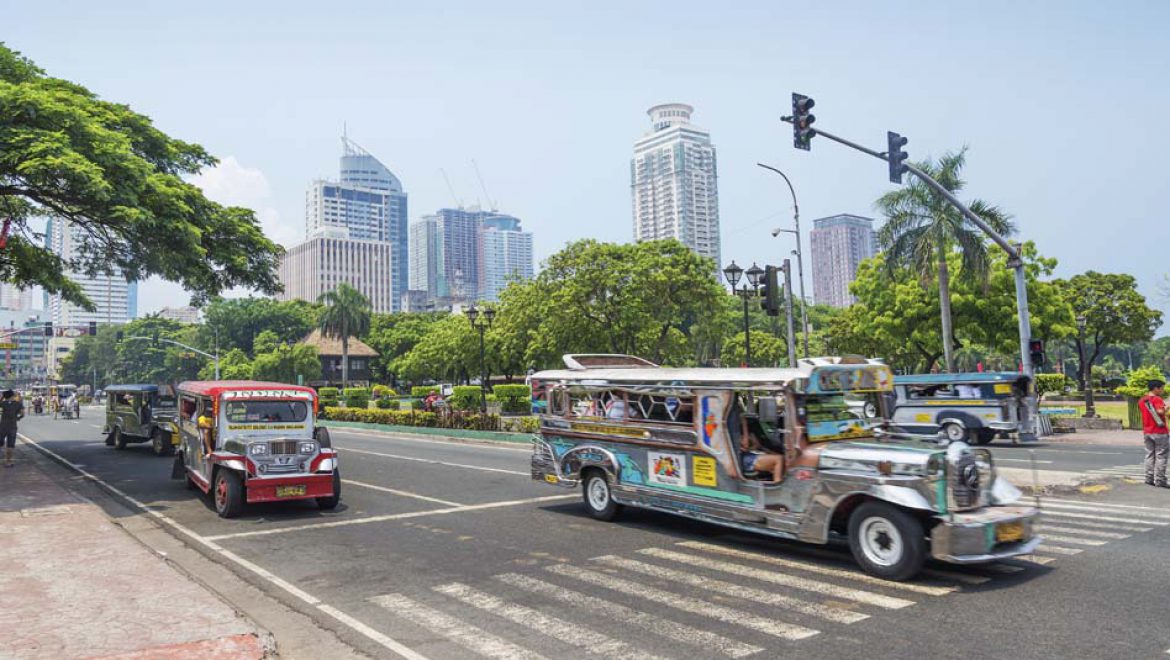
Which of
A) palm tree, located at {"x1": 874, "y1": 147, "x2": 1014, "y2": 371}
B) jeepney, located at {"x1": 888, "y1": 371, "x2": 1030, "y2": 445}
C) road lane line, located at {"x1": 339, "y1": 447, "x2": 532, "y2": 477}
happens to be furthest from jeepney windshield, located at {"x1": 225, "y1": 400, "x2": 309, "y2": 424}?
palm tree, located at {"x1": 874, "y1": 147, "x2": 1014, "y2": 371}

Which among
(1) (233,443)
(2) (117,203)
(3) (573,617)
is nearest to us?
(3) (573,617)

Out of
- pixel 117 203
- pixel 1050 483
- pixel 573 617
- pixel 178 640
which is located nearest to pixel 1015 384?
pixel 1050 483

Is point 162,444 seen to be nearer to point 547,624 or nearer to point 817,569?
point 547,624

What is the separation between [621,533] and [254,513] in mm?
6893

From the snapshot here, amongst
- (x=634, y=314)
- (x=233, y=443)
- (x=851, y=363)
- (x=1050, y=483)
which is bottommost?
(x=1050, y=483)

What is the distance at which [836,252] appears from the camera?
189 metres

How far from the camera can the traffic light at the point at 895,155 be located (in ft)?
60.3

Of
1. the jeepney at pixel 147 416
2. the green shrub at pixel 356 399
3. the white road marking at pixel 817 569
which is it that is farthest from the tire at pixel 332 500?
the green shrub at pixel 356 399

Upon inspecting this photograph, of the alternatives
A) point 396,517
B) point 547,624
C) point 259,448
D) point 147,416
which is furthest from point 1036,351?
point 147,416

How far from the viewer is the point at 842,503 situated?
27.8 feet

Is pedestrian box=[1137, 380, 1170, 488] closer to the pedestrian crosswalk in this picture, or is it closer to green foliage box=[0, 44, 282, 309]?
the pedestrian crosswalk

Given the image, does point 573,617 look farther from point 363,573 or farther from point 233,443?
point 233,443

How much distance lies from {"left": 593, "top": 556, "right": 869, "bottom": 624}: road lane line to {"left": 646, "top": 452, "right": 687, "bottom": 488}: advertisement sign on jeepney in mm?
1618

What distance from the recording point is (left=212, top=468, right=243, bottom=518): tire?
12.8 meters
